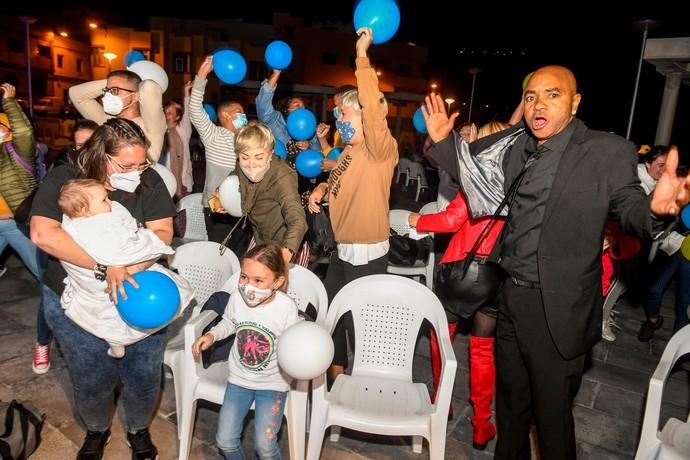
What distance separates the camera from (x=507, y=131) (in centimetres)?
213

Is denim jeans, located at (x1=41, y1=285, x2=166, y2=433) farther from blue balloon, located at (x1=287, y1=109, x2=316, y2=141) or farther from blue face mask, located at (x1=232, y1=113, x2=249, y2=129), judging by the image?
blue balloon, located at (x1=287, y1=109, x2=316, y2=141)

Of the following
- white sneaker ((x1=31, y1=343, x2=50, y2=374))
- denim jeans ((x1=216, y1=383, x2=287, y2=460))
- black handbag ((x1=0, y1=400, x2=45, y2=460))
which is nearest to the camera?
denim jeans ((x1=216, y1=383, x2=287, y2=460))

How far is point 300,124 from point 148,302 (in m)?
2.56

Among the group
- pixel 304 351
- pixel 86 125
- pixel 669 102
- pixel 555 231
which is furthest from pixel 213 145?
pixel 669 102

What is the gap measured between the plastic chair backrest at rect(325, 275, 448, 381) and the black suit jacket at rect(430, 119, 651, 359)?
85 cm

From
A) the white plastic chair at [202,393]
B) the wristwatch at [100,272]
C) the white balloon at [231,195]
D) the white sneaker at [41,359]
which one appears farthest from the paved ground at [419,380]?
the white balloon at [231,195]

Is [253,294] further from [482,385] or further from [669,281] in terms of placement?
[669,281]

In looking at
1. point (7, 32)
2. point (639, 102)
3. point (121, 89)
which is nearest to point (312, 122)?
point (121, 89)

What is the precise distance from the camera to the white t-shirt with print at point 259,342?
2.13m

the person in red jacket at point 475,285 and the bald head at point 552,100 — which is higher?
the bald head at point 552,100

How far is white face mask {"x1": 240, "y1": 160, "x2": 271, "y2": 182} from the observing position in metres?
2.54

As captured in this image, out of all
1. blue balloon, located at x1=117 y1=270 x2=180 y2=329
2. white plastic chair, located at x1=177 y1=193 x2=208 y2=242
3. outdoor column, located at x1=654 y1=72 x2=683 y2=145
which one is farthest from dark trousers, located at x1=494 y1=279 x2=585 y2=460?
outdoor column, located at x1=654 y1=72 x2=683 y2=145

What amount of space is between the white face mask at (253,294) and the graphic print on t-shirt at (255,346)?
0.11 meters

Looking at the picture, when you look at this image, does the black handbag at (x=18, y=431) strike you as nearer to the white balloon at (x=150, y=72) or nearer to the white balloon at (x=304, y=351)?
the white balloon at (x=304, y=351)
